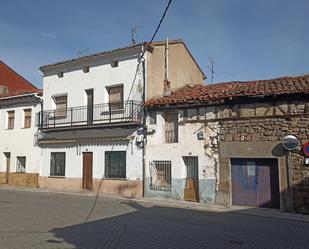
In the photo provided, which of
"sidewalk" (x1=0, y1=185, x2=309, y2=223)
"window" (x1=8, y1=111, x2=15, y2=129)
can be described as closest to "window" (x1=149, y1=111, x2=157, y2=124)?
"sidewalk" (x1=0, y1=185, x2=309, y2=223)

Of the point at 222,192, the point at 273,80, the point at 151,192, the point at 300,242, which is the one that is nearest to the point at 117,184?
the point at 151,192

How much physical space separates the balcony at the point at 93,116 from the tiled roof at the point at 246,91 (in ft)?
3.75

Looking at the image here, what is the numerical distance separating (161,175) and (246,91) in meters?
5.70

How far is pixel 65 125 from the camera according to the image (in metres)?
20.5

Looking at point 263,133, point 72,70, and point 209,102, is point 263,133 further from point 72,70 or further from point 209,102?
point 72,70

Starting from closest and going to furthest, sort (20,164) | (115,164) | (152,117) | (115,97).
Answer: (152,117) < (115,164) < (115,97) < (20,164)

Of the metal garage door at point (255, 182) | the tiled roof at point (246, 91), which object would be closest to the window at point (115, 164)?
the tiled roof at point (246, 91)

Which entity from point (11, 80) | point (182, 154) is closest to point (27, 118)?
point (182, 154)

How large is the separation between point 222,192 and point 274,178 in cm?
223

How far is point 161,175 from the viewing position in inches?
673

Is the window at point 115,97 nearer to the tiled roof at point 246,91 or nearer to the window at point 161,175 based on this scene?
the tiled roof at point 246,91

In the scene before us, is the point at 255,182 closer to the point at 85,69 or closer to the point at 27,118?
the point at 85,69

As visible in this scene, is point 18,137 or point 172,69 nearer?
point 172,69

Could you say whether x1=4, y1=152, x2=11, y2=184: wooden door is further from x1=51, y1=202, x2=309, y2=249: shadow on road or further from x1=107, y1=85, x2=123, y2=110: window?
x1=51, y1=202, x2=309, y2=249: shadow on road
